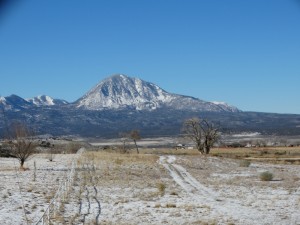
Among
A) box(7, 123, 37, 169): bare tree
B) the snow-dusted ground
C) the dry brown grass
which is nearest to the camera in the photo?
the snow-dusted ground

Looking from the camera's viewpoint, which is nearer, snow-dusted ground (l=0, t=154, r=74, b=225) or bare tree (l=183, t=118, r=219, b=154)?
snow-dusted ground (l=0, t=154, r=74, b=225)

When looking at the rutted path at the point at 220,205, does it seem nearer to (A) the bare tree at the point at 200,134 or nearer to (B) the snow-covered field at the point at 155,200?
(B) the snow-covered field at the point at 155,200

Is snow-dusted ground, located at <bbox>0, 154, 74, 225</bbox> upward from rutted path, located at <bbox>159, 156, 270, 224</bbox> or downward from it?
upward

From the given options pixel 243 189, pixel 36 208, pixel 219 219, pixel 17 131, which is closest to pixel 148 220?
pixel 219 219

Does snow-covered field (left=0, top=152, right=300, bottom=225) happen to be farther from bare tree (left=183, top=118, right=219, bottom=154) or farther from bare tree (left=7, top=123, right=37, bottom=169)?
bare tree (left=183, top=118, right=219, bottom=154)

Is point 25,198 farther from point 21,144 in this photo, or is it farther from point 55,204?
point 21,144

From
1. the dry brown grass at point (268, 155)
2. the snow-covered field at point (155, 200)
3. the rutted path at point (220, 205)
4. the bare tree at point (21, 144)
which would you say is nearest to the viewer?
the snow-covered field at point (155, 200)

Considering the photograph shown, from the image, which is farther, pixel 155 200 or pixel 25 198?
pixel 155 200

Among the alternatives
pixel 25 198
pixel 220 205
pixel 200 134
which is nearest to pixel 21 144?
pixel 25 198

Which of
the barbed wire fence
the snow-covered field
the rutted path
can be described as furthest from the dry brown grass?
the barbed wire fence

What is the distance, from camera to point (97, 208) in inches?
914

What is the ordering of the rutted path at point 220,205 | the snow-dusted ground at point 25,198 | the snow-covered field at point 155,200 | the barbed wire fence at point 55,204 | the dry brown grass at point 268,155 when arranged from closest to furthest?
the barbed wire fence at point 55,204
the snow-dusted ground at point 25,198
the snow-covered field at point 155,200
the rutted path at point 220,205
the dry brown grass at point 268,155

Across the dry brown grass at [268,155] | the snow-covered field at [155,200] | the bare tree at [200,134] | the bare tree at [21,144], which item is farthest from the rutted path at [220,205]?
the bare tree at [200,134]

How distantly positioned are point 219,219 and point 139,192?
9.46 meters
